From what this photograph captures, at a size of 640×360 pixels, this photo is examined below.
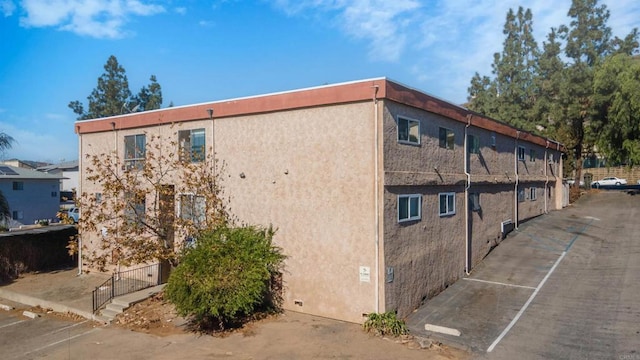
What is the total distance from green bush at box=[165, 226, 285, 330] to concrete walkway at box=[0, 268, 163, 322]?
14.6 ft

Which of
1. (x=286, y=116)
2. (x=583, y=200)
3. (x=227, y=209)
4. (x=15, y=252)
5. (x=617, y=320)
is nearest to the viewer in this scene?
(x=617, y=320)

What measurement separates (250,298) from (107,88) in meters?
50.7

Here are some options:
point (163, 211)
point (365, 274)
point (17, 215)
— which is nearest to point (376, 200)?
point (365, 274)

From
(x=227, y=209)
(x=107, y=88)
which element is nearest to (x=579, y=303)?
(x=227, y=209)

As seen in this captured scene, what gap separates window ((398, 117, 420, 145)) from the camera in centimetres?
1420

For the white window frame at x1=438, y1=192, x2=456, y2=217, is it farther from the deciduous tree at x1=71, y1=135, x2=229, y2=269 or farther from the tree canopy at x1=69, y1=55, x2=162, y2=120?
the tree canopy at x1=69, y1=55, x2=162, y2=120

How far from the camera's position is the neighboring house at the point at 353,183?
13320 millimetres

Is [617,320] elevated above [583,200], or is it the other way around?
[583,200]

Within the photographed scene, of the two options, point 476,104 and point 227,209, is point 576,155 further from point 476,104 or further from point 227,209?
point 227,209

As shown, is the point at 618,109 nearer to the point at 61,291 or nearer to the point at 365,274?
the point at 365,274

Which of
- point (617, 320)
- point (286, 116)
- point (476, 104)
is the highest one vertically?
point (476, 104)

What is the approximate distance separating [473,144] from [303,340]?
40.6 ft

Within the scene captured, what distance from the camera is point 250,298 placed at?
13.7 meters

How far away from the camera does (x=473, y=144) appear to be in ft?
63.8
